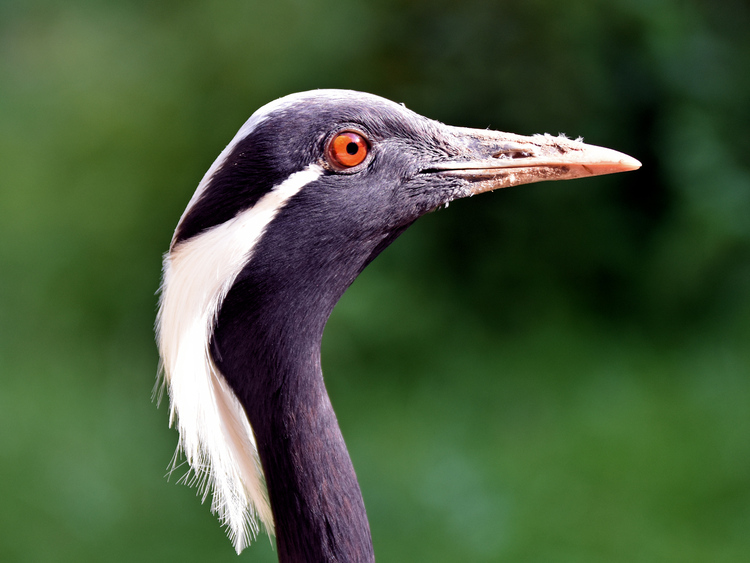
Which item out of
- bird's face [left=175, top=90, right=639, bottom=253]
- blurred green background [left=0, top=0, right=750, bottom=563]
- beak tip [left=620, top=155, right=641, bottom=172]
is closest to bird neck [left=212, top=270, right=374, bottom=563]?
bird's face [left=175, top=90, right=639, bottom=253]

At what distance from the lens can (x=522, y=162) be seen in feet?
7.25

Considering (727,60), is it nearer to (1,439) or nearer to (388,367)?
(388,367)

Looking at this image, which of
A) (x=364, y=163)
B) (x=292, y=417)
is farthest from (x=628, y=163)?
(x=292, y=417)

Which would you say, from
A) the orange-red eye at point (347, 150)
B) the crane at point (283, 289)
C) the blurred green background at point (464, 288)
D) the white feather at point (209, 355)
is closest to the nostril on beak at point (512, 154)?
the crane at point (283, 289)

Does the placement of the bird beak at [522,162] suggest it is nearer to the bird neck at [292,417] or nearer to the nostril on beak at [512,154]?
the nostril on beak at [512,154]

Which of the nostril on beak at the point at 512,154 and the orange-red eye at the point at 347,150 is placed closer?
the orange-red eye at the point at 347,150

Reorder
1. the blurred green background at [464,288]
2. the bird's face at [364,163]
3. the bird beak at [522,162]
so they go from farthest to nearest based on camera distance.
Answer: the blurred green background at [464,288] → the bird beak at [522,162] → the bird's face at [364,163]

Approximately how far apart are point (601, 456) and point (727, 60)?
2.51 metres

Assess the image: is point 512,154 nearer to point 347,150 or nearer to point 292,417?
point 347,150

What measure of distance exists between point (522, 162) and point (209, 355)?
934 millimetres

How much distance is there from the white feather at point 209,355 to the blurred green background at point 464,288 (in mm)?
2453

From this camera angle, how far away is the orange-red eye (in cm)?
203

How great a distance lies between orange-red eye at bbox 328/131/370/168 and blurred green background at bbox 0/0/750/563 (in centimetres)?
289

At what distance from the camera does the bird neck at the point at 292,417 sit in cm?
204
